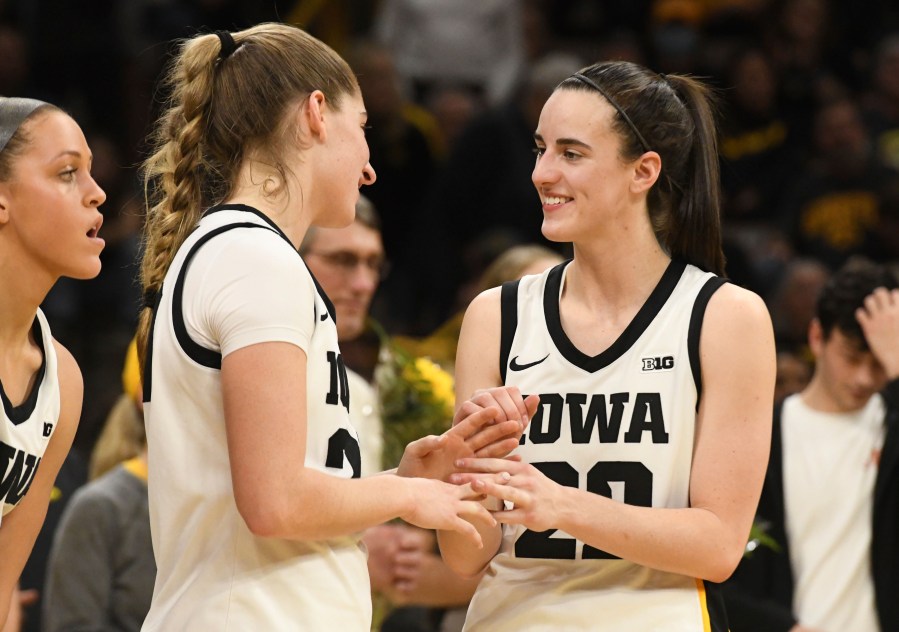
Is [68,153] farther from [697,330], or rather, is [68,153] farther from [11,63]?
[11,63]

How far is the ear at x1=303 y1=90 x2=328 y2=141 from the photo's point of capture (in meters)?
2.75

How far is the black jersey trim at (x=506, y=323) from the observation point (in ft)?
10.6

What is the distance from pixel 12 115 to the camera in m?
2.91

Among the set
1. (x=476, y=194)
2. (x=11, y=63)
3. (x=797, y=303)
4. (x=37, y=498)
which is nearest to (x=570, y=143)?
(x=37, y=498)

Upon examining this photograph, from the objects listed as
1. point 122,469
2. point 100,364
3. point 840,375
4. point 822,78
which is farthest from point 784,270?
point 122,469

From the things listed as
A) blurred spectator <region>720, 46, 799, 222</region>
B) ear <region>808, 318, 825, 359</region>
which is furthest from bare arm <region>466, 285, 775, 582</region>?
blurred spectator <region>720, 46, 799, 222</region>

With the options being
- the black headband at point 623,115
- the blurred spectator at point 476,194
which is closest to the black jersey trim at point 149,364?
the black headband at point 623,115

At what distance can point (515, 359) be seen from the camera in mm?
3211

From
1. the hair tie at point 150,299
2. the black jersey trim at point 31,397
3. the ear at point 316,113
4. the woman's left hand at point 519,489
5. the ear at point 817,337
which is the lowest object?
the ear at point 817,337

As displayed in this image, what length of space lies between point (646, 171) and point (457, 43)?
682 cm

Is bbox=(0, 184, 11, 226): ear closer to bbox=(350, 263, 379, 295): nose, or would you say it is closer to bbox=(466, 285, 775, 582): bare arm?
bbox=(466, 285, 775, 582): bare arm

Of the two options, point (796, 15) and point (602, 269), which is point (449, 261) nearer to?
point (796, 15)

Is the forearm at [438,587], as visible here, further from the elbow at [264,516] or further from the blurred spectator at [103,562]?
the elbow at [264,516]

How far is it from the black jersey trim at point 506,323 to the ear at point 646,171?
1.33 ft
